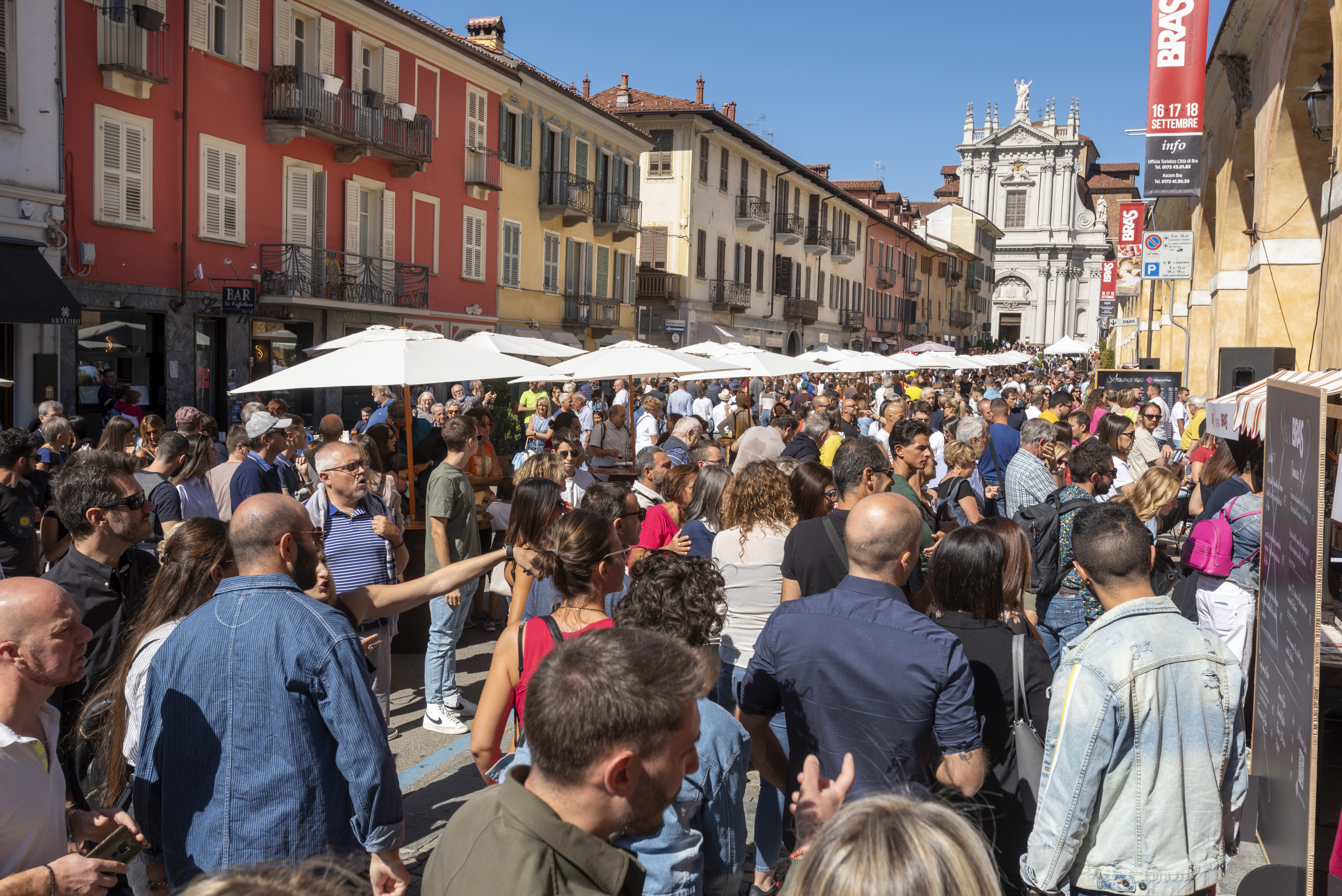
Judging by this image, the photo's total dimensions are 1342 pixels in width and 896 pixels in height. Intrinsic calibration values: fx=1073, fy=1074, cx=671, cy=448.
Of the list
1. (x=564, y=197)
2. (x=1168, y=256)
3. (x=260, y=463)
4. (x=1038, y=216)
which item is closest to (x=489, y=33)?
(x=564, y=197)

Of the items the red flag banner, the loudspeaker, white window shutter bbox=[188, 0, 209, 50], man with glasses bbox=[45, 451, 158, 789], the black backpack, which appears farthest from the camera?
white window shutter bbox=[188, 0, 209, 50]

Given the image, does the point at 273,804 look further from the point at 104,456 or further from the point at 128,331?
the point at 128,331

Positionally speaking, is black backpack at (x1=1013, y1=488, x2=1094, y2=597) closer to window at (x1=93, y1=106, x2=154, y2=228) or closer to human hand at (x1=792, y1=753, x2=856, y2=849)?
human hand at (x1=792, y1=753, x2=856, y2=849)

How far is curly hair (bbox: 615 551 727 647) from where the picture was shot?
3.25m

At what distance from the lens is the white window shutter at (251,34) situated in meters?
18.7

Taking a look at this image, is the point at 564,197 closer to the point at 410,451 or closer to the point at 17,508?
the point at 410,451

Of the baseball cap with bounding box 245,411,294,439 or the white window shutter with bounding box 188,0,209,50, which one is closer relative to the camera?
the baseball cap with bounding box 245,411,294,439

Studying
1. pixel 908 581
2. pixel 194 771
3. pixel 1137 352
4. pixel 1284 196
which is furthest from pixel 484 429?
pixel 1137 352

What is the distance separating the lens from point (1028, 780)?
130 inches

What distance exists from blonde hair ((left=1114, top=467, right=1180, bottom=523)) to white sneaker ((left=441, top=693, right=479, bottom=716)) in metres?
4.12

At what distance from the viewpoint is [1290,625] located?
3.81m

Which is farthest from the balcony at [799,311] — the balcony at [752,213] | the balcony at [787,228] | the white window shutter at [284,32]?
the white window shutter at [284,32]

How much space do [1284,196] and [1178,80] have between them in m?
2.28

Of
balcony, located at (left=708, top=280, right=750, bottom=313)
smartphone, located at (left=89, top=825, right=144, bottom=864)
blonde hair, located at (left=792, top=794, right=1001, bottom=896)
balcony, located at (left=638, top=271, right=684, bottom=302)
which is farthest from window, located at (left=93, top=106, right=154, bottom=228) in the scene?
balcony, located at (left=708, top=280, right=750, bottom=313)
